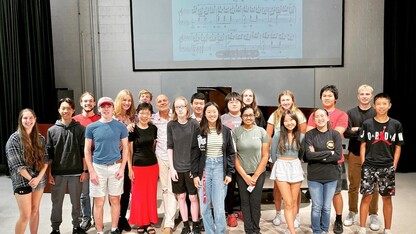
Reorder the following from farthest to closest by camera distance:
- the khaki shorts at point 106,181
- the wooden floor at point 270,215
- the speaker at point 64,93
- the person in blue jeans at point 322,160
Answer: the speaker at point 64,93 < the wooden floor at point 270,215 < the khaki shorts at point 106,181 < the person in blue jeans at point 322,160

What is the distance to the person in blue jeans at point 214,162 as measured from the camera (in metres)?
3.68

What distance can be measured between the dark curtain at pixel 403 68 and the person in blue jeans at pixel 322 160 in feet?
10.8

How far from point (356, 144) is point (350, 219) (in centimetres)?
78

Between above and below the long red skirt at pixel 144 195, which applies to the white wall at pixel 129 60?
above

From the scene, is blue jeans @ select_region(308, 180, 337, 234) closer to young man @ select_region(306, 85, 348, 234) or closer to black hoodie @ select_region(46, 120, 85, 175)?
young man @ select_region(306, 85, 348, 234)

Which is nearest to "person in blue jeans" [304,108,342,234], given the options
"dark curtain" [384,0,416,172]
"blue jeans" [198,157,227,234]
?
"blue jeans" [198,157,227,234]

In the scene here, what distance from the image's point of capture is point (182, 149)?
381 centimetres

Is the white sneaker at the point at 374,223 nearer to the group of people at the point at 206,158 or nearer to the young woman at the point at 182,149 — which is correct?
the group of people at the point at 206,158

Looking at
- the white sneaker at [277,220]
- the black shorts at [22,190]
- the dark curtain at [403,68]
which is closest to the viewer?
the black shorts at [22,190]

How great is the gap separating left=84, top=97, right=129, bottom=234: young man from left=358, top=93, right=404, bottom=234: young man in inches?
86.5

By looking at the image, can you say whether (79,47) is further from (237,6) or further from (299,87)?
(299,87)

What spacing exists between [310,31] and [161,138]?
406 cm

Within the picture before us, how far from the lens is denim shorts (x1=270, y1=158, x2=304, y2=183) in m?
3.70

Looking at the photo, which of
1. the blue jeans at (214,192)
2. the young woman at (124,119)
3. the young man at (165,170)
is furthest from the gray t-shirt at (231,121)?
the young woman at (124,119)
